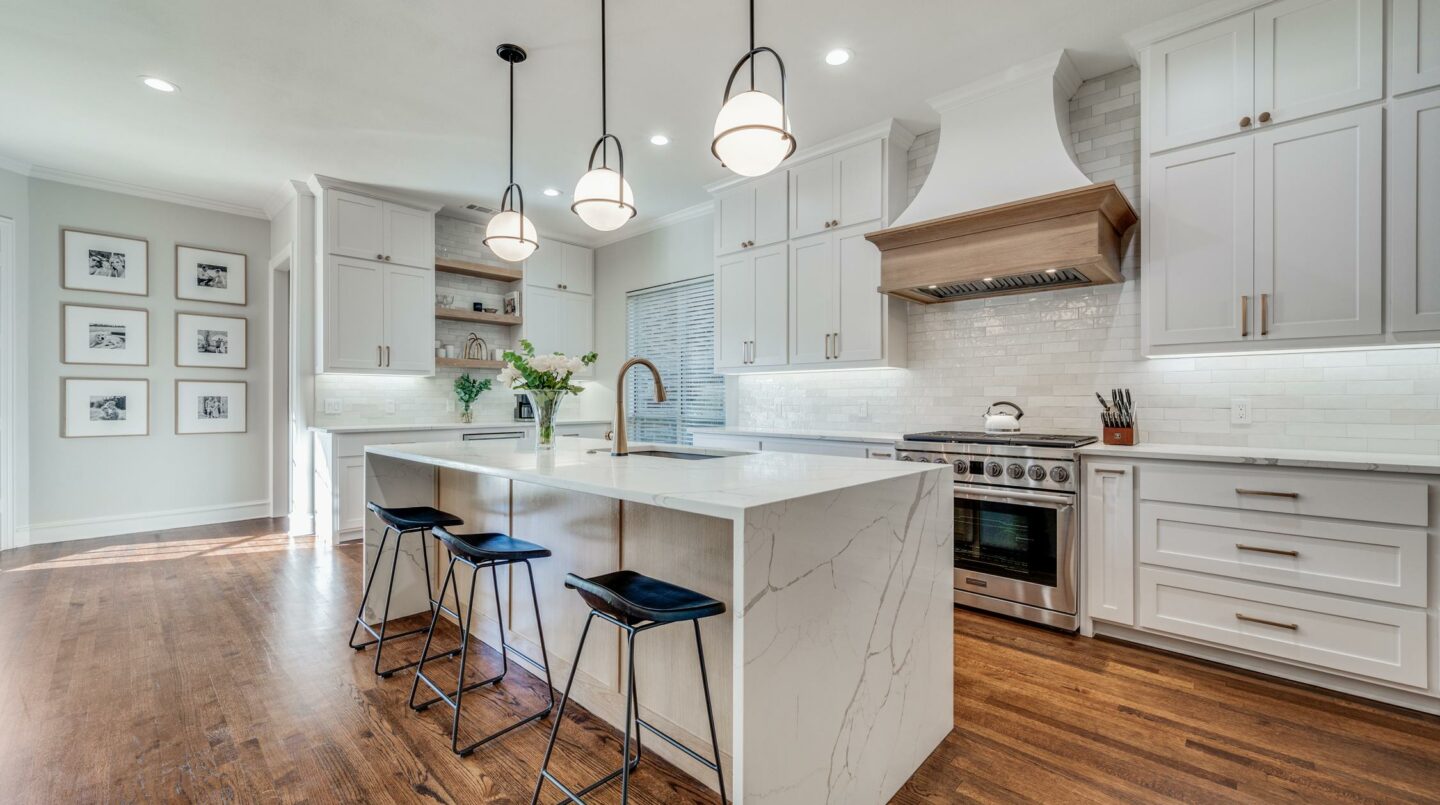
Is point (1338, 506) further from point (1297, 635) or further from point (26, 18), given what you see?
point (26, 18)

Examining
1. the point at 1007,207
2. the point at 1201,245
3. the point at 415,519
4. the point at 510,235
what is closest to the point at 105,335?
the point at 510,235

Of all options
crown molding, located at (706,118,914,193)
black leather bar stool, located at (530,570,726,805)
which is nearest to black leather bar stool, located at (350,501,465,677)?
black leather bar stool, located at (530,570,726,805)

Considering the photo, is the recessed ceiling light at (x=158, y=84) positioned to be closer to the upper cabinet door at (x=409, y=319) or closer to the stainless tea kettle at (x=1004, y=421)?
the upper cabinet door at (x=409, y=319)

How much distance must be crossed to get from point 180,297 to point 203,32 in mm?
3240

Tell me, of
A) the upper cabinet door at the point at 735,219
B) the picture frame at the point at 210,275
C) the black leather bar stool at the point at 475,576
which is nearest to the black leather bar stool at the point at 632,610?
the black leather bar stool at the point at 475,576

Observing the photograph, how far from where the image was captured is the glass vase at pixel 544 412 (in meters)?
2.65

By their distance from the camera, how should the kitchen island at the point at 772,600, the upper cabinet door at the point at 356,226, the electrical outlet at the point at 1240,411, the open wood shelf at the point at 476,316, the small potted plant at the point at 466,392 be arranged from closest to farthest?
the kitchen island at the point at 772,600
the electrical outlet at the point at 1240,411
the upper cabinet door at the point at 356,226
the open wood shelf at the point at 476,316
the small potted plant at the point at 466,392

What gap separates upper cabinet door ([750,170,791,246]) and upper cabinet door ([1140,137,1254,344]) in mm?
2158

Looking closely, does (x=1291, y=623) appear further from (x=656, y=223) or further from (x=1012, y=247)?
(x=656, y=223)

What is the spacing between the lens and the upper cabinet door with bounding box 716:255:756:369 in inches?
179

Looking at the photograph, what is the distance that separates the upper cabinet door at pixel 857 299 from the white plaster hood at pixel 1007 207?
272mm

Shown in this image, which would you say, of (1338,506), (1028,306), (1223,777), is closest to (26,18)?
(1028,306)

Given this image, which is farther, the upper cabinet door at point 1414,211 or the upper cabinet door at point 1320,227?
the upper cabinet door at point 1320,227

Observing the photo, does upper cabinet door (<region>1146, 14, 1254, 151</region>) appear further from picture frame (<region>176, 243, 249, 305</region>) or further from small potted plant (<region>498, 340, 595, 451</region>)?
picture frame (<region>176, 243, 249, 305</region>)
